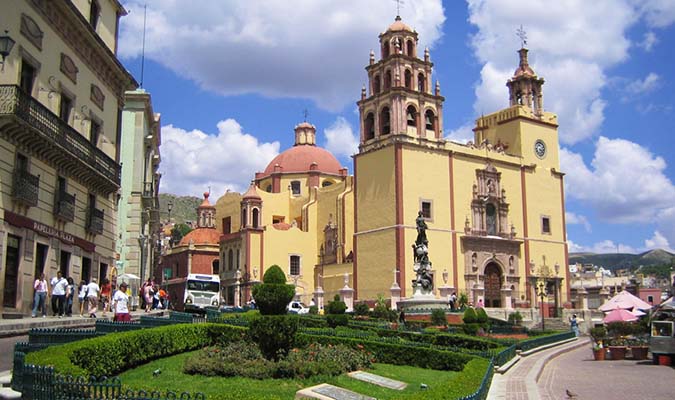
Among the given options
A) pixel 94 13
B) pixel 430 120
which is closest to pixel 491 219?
pixel 430 120

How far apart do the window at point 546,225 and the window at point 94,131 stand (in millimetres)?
38697

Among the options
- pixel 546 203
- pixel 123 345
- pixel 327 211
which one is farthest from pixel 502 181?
pixel 123 345

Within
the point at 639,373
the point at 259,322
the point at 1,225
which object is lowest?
the point at 639,373

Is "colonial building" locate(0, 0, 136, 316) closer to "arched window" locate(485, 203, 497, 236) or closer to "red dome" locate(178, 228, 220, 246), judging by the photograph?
"arched window" locate(485, 203, 497, 236)

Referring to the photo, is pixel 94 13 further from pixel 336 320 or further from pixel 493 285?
pixel 493 285

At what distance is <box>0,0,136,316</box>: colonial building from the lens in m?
18.8

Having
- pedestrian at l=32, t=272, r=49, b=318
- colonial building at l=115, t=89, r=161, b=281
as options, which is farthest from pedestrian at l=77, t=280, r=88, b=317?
colonial building at l=115, t=89, r=161, b=281

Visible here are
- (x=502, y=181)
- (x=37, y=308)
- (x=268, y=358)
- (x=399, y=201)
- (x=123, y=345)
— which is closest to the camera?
(x=123, y=345)

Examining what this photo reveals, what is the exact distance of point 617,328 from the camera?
26.6 m

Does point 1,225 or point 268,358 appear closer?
point 268,358

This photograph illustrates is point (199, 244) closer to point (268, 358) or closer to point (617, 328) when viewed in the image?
point (617, 328)

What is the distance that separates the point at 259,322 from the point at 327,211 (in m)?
44.4

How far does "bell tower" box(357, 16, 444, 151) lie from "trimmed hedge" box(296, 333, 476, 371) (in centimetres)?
3172

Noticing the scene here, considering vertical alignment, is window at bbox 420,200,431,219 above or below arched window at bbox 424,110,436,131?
below
